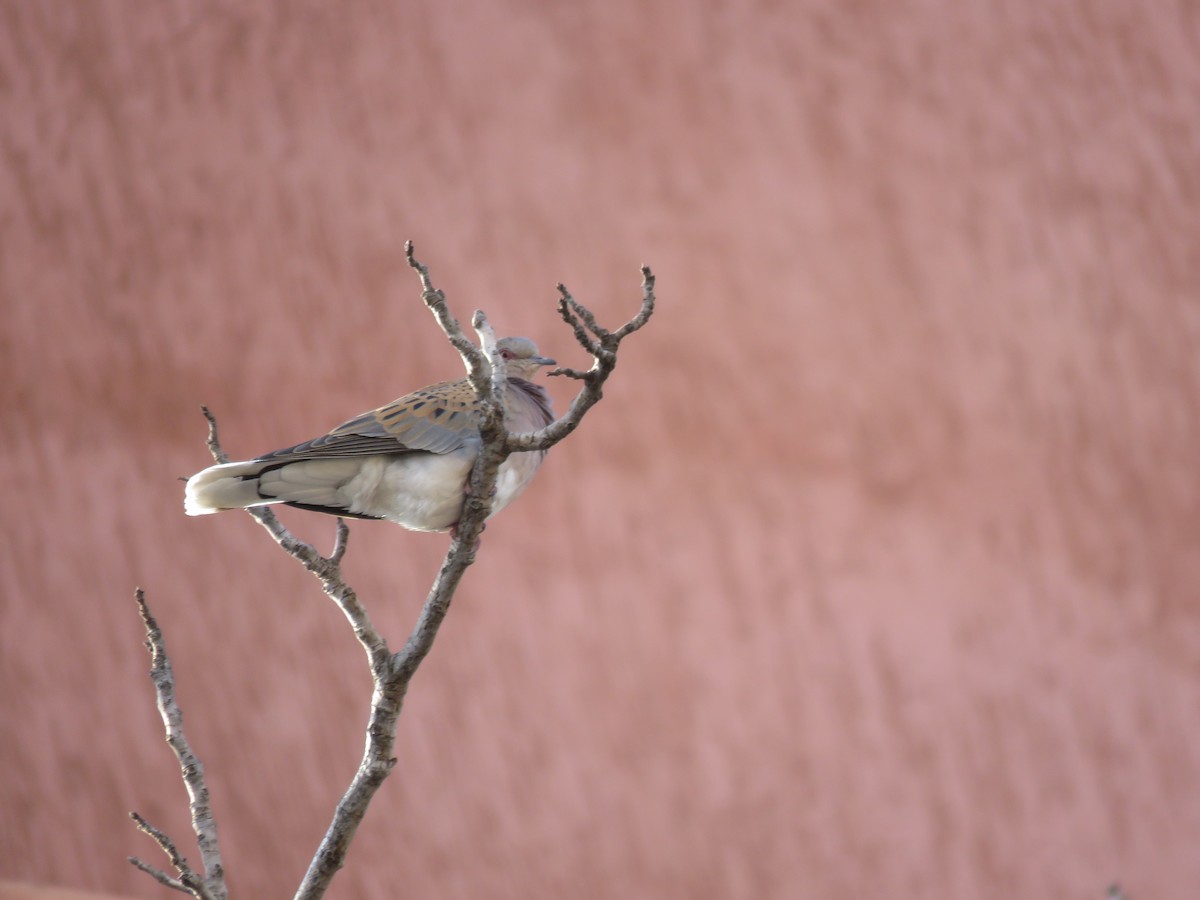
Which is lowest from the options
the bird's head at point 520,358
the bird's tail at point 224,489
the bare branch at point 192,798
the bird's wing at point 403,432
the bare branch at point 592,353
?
the bare branch at point 192,798

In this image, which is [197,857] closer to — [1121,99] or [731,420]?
[731,420]

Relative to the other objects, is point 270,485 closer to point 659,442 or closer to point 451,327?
point 451,327

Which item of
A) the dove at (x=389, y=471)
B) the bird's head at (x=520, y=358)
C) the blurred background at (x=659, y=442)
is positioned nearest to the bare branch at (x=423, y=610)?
the dove at (x=389, y=471)

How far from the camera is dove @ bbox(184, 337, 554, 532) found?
56.7 inches

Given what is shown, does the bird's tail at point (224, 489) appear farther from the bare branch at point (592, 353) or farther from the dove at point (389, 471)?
the bare branch at point (592, 353)

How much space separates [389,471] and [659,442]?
188 centimetres

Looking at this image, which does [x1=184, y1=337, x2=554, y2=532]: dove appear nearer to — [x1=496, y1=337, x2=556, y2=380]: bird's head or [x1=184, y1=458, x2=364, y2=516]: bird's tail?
[x1=184, y1=458, x2=364, y2=516]: bird's tail

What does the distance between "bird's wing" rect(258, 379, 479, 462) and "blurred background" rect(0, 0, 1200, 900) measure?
173cm

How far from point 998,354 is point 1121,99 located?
76cm

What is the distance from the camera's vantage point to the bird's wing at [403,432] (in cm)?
149

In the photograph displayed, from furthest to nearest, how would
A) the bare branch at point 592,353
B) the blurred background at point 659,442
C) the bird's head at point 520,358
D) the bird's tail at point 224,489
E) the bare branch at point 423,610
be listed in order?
the blurred background at point 659,442 < the bird's head at point 520,358 < the bird's tail at point 224,489 < the bare branch at point 423,610 < the bare branch at point 592,353

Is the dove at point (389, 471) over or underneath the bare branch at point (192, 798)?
over

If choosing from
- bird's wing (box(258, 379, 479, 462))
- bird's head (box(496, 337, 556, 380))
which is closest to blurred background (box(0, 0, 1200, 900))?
bird's head (box(496, 337, 556, 380))

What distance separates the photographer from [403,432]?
157 cm
